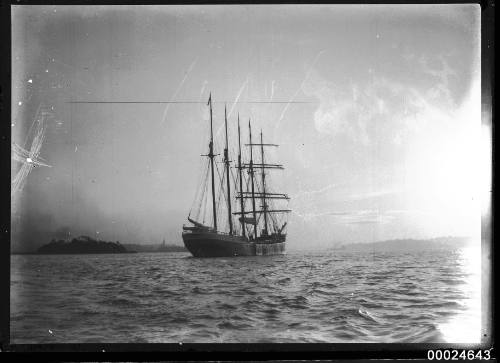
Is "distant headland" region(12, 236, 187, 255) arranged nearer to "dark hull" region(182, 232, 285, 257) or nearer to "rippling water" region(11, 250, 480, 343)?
"rippling water" region(11, 250, 480, 343)

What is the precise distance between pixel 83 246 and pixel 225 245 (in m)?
1.48

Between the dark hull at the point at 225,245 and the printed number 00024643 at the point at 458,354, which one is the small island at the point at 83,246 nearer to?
the dark hull at the point at 225,245

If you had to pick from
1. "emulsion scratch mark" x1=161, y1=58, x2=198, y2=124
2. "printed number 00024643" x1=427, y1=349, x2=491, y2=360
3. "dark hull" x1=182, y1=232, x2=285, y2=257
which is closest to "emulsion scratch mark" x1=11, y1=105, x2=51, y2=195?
"emulsion scratch mark" x1=161, y1=58, x2=198, y2=124

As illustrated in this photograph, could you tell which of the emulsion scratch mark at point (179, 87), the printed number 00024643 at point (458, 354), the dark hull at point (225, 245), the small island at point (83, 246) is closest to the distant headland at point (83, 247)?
the small island at point (83, 246)

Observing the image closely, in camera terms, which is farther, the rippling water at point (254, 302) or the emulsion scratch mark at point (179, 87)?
the emulsion scratch mark at point (179, 87)

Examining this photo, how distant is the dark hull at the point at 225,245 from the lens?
219 inches

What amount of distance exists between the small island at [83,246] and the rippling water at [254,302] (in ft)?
0.25

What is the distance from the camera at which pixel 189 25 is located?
520 cm

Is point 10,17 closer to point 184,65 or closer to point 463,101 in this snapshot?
point 184,65

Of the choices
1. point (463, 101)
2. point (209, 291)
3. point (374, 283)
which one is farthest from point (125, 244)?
point (463, 101)

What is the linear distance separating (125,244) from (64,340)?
3.31 ft

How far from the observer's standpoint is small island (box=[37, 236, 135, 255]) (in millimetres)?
5195

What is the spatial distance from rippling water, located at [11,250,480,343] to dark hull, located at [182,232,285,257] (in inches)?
11.1

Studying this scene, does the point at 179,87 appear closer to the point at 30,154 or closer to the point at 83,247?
the point at 30,154
